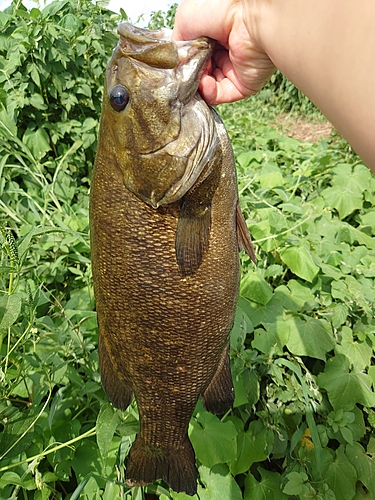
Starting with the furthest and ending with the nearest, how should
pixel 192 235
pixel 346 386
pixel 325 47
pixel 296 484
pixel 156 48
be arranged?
1. pixel 346 386
2. pixel 296 484
3. pixel 192 235
4. pixel 156 48
5. pixel 325 47

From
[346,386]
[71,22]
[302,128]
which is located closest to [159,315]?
[346,386]

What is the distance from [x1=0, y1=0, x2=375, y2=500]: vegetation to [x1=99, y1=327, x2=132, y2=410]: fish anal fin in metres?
0.04

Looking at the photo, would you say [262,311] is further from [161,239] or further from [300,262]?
[161,239]

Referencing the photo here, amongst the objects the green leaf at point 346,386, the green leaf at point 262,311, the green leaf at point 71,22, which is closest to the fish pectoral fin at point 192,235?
the green leaf at point 262,311

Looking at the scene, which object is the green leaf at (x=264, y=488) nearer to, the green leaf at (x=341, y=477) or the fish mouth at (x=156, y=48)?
the green leaf at (x=341, y=477)

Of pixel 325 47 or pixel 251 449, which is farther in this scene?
pixel 251 449

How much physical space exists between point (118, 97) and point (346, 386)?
163 cm

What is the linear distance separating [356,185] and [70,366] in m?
2.57

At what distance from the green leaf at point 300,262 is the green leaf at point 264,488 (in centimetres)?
105

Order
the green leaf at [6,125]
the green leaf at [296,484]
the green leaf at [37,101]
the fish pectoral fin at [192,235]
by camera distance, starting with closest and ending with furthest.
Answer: the fish pectoral fin at [192,235], the green leaf at [296,484], the green leaf at [6,125], the green leaf at [37,101]

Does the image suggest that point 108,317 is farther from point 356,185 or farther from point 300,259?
point 356,185

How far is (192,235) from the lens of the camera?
123cm

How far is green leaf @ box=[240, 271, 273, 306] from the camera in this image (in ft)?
7.11

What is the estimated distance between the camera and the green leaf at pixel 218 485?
67.6 inches
